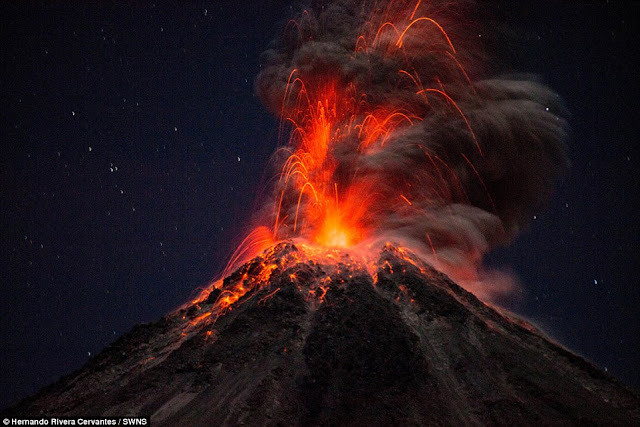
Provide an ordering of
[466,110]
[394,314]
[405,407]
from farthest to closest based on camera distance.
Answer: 1. [466,110]
2. [394,314]
3. [405,407]

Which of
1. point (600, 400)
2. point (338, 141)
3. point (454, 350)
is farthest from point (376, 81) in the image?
point (600, 400)

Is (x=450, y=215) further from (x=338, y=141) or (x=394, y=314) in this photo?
A: (x=394, y=314)
